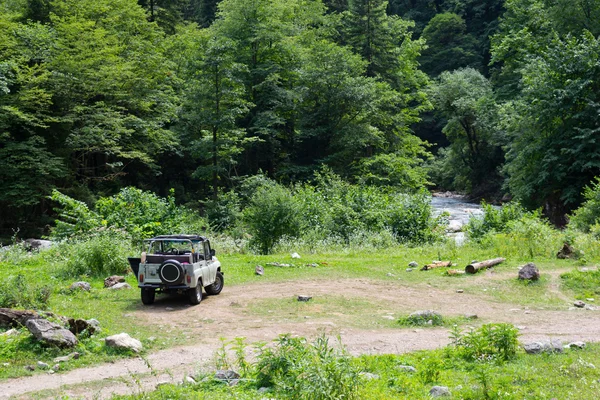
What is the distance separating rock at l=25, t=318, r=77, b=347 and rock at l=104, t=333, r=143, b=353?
0.53 metres

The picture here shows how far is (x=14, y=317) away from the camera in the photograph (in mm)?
8961

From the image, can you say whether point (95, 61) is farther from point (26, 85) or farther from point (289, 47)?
point (289, 47)

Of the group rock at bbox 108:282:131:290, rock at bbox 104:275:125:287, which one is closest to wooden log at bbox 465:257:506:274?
rock at bbox 108:282:131:290

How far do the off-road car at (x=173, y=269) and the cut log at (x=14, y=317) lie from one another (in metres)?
2.71

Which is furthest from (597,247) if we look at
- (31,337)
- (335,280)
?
(31,337)

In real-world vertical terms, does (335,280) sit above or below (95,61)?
below

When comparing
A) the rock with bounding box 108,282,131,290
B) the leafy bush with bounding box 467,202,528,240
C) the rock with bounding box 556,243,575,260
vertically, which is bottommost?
the rock with bounding box 108,282,131,290

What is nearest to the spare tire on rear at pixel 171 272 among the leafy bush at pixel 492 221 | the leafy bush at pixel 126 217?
the leafy bush at pixel 126 217

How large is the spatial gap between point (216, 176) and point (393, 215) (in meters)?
13.6

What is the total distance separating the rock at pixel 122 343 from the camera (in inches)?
321

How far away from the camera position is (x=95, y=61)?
3127cm

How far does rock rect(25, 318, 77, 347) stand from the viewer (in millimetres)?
7984

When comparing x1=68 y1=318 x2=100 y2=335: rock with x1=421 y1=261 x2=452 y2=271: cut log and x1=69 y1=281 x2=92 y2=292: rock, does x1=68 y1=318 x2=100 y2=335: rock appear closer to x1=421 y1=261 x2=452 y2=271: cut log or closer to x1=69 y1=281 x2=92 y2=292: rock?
x1=69 y1=281 x2=92 y2=292: rock

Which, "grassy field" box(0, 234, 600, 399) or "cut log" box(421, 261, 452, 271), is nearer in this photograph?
"grassy field" box(0, 234, 600, 399)
